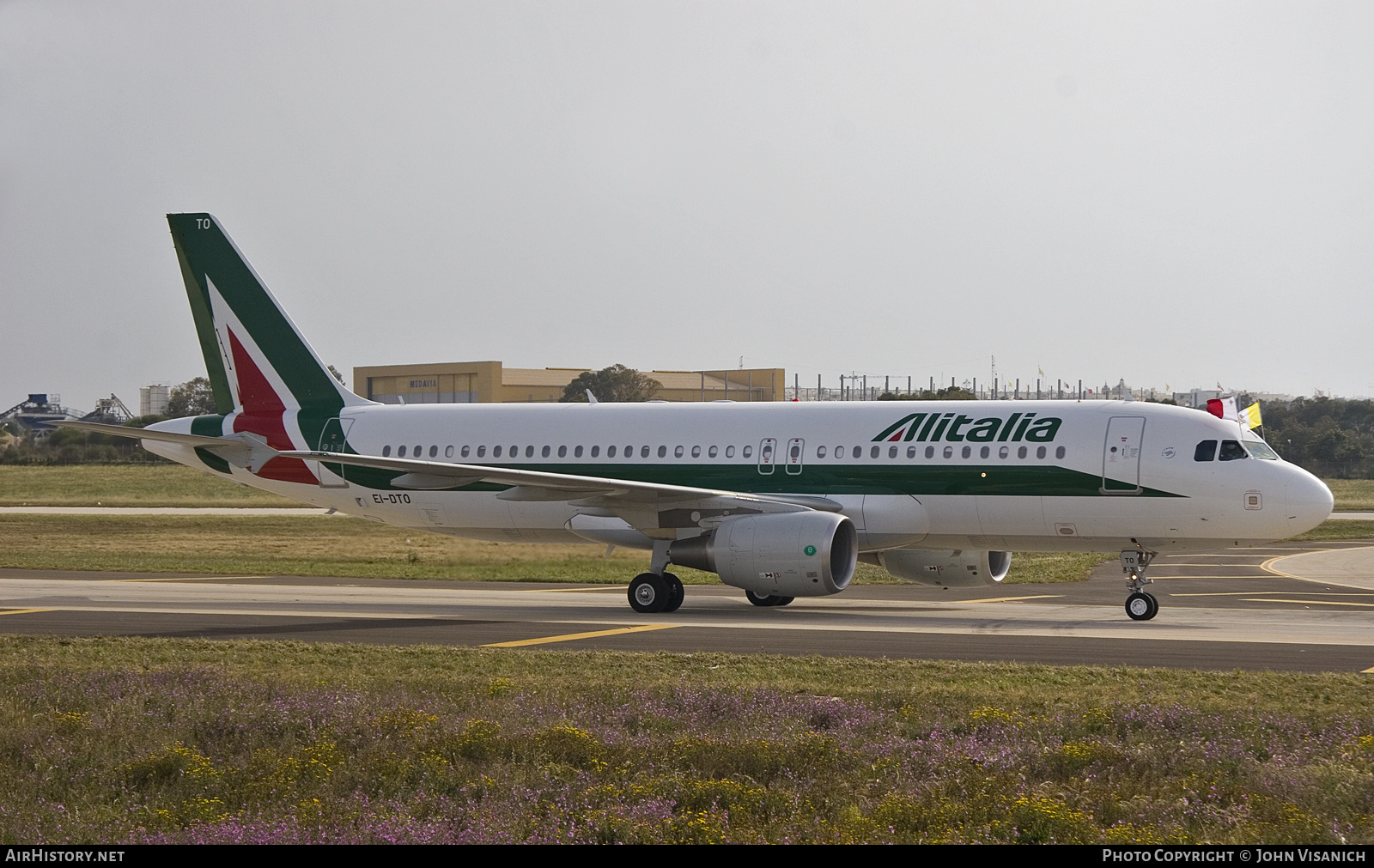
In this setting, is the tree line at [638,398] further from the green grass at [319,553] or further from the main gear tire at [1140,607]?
the main gear tire at [1140,607]

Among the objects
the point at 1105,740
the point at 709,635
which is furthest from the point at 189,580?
the point at 1105,740

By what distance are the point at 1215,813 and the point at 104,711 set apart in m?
10.2

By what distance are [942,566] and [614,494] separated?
691 centimetres

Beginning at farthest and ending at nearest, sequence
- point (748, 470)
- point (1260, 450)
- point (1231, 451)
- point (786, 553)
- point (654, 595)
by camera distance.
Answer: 1. point (748, 470)
2. point (654, 595)
3. point (1260, 450)
4. point (786, 553)
5. point (1231, 451)

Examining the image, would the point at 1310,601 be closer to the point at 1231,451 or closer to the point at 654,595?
the point at 1231,451

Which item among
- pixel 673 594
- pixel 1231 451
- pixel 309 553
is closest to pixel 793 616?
pixel 673 594

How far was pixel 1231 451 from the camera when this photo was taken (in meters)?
24.6

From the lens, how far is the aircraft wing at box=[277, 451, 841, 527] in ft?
84.5

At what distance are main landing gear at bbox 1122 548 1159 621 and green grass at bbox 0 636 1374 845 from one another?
7927 millimetres

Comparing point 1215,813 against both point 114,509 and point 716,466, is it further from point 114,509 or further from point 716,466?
point 114,509

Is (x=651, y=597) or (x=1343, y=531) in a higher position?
(x=1343, y=531)

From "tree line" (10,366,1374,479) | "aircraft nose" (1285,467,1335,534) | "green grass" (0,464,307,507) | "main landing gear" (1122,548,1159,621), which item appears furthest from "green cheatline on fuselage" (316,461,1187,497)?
"tree line" (10,366,1374,479)

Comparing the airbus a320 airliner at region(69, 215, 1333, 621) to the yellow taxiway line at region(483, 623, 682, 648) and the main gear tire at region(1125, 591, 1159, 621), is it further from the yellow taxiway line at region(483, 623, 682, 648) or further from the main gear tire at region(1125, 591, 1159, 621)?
the yellow taxiway line at region(483, 623, 682, 648)

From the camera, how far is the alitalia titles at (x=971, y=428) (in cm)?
2567
